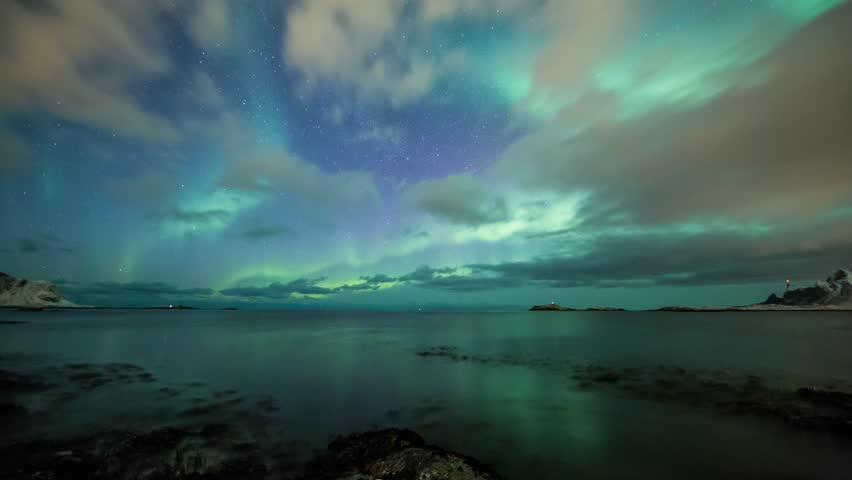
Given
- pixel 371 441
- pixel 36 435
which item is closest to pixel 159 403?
pixel 36 435

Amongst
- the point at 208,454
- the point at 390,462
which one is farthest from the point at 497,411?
the point at 208,454

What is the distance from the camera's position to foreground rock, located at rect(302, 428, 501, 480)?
9872mm

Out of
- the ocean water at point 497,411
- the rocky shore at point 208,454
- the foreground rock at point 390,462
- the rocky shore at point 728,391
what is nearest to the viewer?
the foreground rock at point 390,462

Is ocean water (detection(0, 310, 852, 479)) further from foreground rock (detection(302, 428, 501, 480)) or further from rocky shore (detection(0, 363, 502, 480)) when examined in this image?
foreground rock (detection(302, 428, 501, 480))

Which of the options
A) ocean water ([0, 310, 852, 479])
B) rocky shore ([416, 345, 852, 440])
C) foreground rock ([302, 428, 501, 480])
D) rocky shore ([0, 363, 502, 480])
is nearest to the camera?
foreground rock ([302, 428, 501, 480])

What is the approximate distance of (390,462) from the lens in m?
10.8

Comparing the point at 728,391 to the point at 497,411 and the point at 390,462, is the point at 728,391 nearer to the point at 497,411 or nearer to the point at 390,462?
the point at 497,411

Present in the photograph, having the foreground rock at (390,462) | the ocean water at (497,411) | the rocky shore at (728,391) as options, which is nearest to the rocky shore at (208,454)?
the foreground rock at (390,462)

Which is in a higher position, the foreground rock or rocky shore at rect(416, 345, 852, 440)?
the foreground rock

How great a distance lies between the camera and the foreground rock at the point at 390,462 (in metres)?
9.87

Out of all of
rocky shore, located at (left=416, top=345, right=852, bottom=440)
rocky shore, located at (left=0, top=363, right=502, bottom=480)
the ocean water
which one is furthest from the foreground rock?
rocky shore, located at (left=416, top=345, right=852, bottom=440)

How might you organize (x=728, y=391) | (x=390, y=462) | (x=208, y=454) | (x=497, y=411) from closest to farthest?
(x=390, y=462), (x=208, y=454), (x=497, y=411), (x=728, y=391)

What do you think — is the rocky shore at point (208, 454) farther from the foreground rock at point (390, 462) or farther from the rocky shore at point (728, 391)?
the rocky shore at point (728, 391)

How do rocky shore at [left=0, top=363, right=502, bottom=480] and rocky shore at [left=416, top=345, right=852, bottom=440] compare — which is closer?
rocky shore at [left=0, top=363, right=502, bottom=480]
